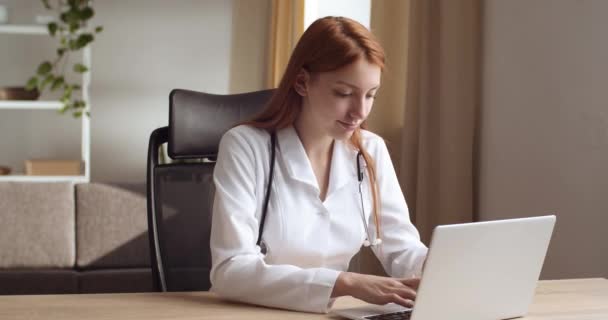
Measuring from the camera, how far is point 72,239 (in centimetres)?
350

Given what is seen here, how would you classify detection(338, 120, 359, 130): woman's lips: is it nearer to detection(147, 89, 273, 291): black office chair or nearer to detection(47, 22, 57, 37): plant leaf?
detection(147, 89, 273, 291): black office chair

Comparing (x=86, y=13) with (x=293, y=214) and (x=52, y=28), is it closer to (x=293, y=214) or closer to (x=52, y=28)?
(x=52, y=28)

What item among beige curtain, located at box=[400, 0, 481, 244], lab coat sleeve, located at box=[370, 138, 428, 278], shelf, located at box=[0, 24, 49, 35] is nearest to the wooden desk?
lab coat sleeve, located at box=[370, 138, 428, 278]

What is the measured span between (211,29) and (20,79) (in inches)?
54.7

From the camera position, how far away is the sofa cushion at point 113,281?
11.2 ft

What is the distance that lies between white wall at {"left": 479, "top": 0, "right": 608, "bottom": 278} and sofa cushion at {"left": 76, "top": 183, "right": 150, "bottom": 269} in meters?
1.41

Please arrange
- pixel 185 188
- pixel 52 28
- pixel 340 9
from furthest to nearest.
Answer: pixel 52 28
pixel 340 9
pixel 185 188

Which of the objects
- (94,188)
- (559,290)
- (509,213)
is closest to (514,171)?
(509,213)

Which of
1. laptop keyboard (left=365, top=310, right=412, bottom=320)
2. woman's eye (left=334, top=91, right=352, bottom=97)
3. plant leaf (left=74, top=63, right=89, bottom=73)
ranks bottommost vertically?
plant leaf (left=74, top=63, right=89, bottom=73)

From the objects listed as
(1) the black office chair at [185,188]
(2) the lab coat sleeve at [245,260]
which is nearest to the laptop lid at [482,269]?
(2) the lab coat sleeve at [245,260]

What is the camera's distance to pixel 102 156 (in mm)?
6211

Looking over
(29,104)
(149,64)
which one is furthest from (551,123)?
(149,64)

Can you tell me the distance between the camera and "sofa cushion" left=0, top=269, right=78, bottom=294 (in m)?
3.36

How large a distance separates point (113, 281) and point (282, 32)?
2.49 m
